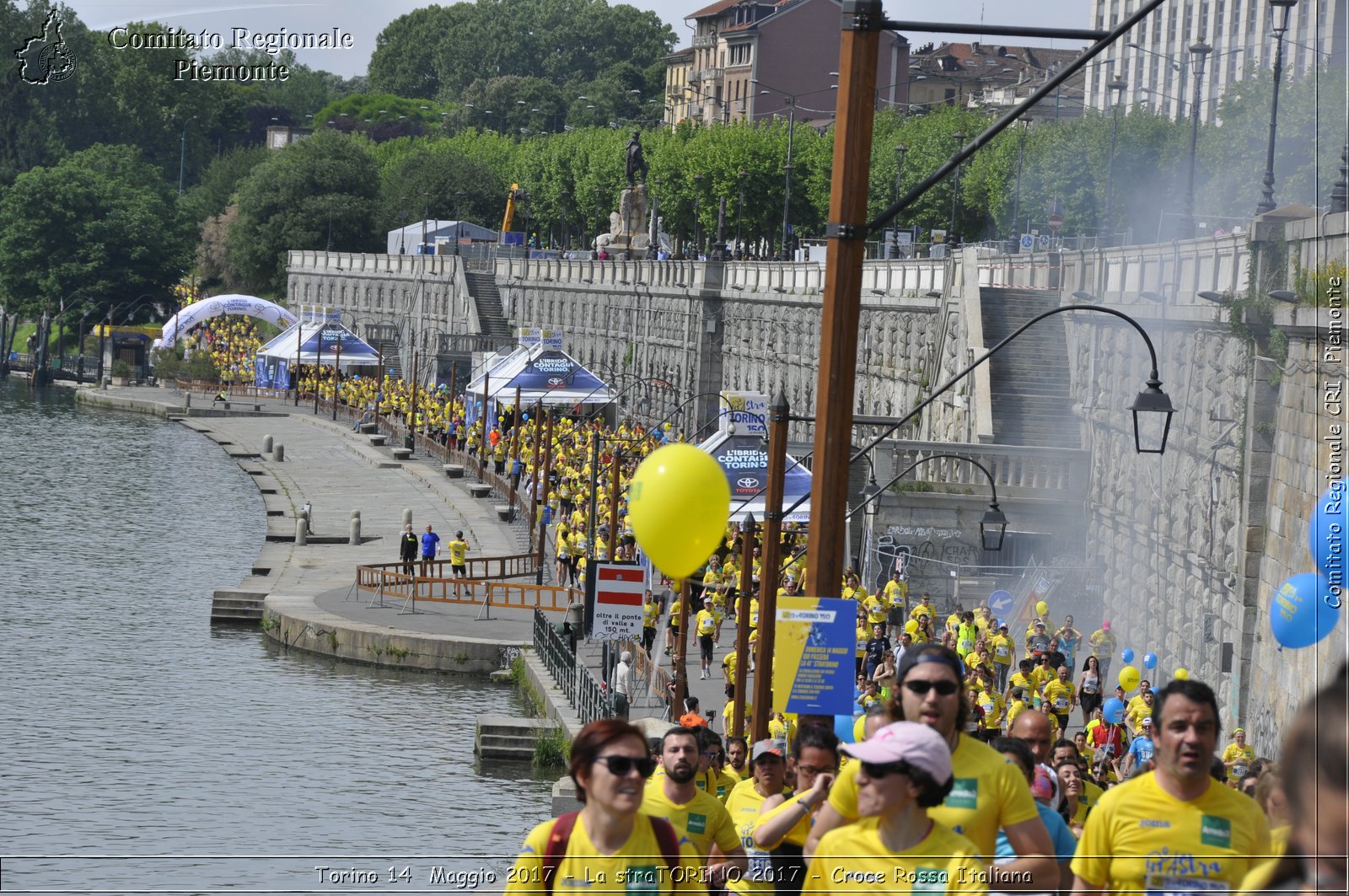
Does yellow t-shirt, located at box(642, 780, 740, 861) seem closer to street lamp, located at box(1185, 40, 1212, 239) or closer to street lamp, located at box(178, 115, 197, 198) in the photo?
street lamp, located at box(1185, 40, 1212, 239)

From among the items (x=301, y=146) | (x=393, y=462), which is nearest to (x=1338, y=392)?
(x=393, y=462)

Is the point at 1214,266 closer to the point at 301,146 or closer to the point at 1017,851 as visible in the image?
the point at 1017,851

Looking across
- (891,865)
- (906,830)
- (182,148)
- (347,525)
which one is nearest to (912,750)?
(906,830)

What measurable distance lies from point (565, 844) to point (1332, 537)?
798 centimetres

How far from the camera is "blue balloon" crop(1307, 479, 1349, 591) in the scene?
12328 millimetres

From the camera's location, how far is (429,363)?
91.2 meters

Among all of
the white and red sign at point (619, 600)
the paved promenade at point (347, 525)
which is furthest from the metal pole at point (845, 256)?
the paved promenade at point (347, 525)

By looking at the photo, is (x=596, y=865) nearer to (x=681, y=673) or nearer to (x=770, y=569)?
(x=770, y=569)

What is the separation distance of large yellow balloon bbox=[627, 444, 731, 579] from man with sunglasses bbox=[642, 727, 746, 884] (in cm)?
329

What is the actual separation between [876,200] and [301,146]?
47592mm

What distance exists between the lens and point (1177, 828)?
610cm

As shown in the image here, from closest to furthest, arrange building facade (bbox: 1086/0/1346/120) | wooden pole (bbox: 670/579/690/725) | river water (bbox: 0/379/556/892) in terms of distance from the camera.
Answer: river water (bbox: 0/379/556/892)
wooden pole (bbox: 670/579/690/725)
building facade (bbox: 1086/0/1346/120)

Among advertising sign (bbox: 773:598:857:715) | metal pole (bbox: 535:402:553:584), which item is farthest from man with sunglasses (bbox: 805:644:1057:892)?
metal pole (bbox: 535:402:553:584)

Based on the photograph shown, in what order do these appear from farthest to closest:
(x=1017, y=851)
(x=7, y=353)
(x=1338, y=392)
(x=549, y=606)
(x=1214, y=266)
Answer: (x=7, y=353) → (x=549, y=606) → (x=1214, y=266) → (x=1338, y=392) → (x=1017, y=851)
